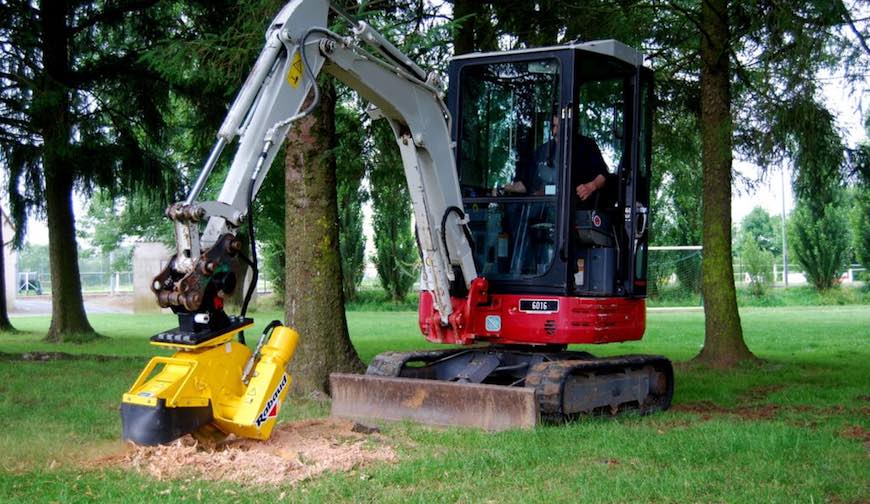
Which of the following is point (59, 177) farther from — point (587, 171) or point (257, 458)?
point (257, 458)

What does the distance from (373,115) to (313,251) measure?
214cm

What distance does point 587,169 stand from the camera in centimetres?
825

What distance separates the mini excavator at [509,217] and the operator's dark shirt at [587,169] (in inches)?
0.6

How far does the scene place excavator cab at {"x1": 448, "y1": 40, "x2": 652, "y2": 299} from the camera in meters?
8.14

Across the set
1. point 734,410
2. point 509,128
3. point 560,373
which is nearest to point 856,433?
point 734,410

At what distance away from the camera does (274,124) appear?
664cm

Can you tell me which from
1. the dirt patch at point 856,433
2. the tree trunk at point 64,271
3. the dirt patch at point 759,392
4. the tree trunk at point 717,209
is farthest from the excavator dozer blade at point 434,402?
the tree trunk at point 64,271

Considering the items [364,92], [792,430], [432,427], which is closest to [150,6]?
[364,92]

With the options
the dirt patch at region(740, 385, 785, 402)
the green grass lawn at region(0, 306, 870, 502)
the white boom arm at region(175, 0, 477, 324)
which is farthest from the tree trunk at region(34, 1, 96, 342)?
the dirt patch at region(740, 385, 785, 402)

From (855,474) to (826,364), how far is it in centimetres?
752

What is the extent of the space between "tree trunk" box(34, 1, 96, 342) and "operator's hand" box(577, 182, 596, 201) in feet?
29.7

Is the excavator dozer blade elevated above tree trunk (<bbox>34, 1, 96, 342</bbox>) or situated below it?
below

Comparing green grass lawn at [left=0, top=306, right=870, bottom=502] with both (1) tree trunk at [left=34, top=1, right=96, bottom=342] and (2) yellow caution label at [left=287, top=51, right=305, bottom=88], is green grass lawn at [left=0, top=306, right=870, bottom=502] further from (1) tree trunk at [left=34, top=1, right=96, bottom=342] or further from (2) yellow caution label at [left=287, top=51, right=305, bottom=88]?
(1) tree trunk at [left=34, top=1, right=96, bottom=342]

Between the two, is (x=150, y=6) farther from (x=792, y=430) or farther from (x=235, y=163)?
(x=792, y=430)
